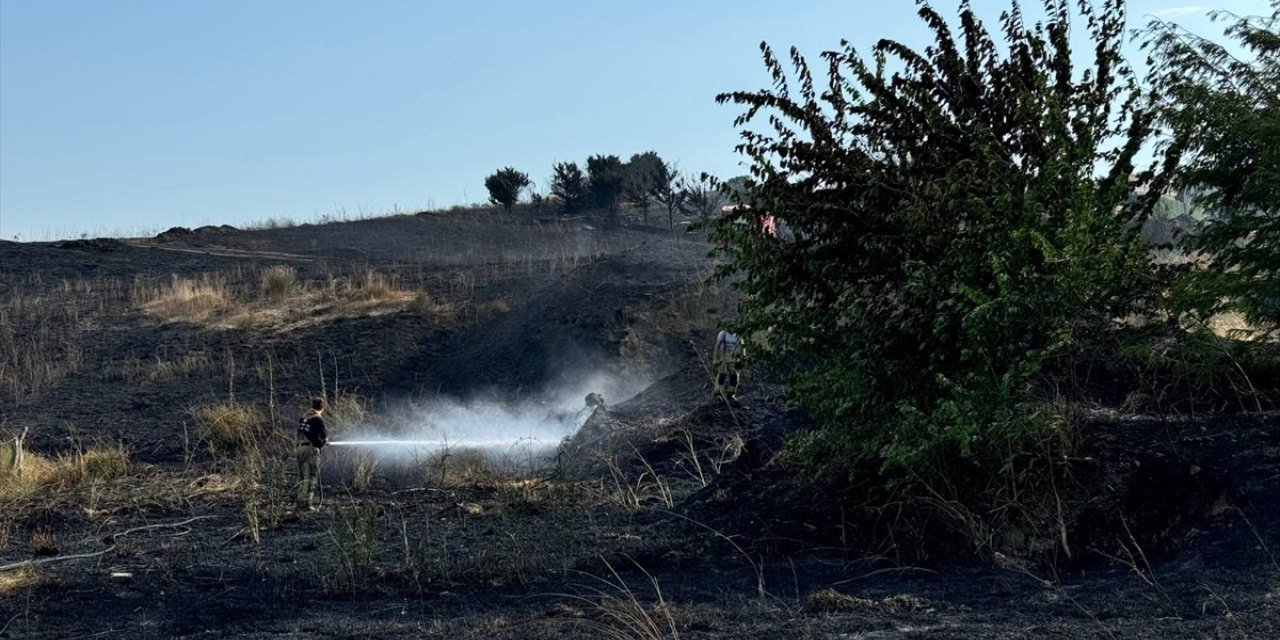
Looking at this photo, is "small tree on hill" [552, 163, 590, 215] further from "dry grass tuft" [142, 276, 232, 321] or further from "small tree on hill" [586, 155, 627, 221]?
"dry grass tuft" [142, 276, 232, 321]

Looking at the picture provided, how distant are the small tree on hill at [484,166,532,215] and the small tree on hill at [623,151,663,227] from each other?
404cm


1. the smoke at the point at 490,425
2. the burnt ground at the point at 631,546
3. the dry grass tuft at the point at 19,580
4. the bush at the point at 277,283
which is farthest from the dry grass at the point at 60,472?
the bush at the point at 277,283

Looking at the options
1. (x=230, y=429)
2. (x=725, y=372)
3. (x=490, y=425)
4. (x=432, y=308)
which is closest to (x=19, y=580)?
(x=725, y=372)

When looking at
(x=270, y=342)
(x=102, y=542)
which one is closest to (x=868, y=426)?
(x=102, y=542)

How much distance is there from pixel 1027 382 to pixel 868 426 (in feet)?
3.73

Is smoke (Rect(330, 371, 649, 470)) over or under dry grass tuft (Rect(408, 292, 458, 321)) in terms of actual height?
under

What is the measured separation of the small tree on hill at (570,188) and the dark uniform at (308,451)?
34.2 meters

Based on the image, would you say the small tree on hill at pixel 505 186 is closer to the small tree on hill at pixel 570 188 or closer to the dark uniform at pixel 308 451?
the small tree on hill at pixel 570 188

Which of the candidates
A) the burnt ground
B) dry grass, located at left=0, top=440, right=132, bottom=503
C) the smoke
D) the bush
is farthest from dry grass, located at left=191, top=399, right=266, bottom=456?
the bush

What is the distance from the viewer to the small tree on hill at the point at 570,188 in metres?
47.2

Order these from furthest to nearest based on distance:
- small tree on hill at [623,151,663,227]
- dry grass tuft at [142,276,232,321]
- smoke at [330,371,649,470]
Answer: small tree on hill at [623,151,663,227]
dry grass tuft at [142,276,232,321]
smoke at [330,371,649,470]

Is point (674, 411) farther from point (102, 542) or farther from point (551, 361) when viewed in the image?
point (102, 542)

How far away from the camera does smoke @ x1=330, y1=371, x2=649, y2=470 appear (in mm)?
16984

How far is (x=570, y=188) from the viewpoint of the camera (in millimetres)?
47531
